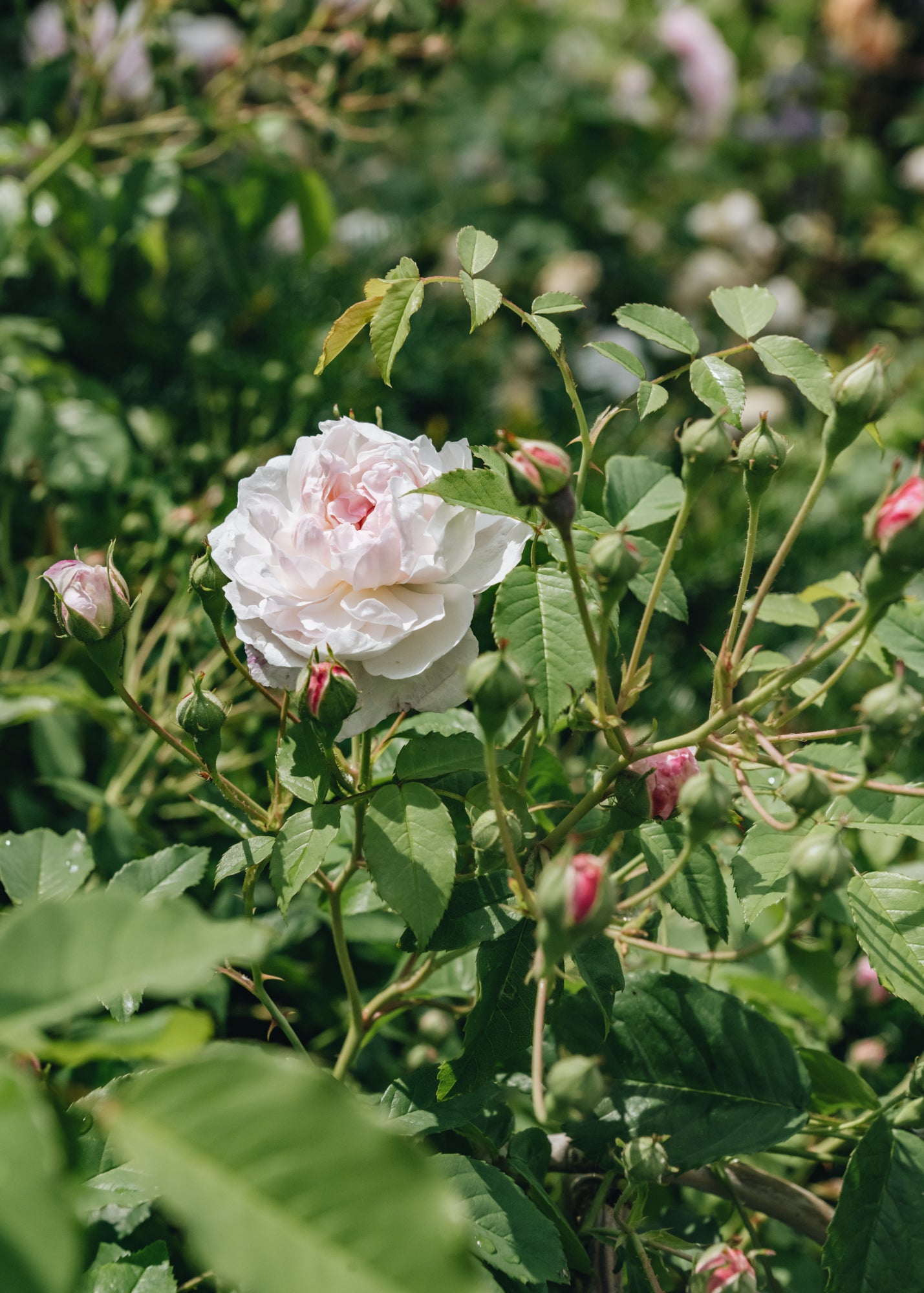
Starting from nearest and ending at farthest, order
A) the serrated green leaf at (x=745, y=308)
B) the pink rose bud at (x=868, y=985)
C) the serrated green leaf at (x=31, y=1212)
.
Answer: the serrated green leaf at (x=31, y=1212)
the serrated green leaf at (x=745, y=308)
the pink rose bud at (x=868, y=985)

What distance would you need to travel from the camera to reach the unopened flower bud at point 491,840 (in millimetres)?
459

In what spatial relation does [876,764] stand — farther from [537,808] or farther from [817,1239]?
[817,1239]

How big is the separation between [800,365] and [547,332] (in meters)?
0.13

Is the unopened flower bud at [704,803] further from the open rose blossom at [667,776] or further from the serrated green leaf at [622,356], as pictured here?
the serrated green leaf at [622,356]

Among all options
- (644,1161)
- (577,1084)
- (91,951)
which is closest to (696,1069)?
(644,1161)

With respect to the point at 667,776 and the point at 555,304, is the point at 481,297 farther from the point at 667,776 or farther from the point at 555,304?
the point at 667,776

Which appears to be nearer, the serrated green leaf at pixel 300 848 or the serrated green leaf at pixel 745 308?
the serrated green leaf at pixel 300 848

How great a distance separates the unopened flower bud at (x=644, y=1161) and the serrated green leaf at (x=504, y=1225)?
0.05 m

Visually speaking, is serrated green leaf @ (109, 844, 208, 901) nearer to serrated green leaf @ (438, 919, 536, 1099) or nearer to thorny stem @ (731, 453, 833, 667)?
serrated green leaf @ (438, 919, 536, 1099)

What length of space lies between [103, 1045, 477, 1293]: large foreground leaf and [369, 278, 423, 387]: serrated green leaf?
0.37 m

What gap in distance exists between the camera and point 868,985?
2.64 ft

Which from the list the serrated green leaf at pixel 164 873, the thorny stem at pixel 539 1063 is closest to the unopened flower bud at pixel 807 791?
the thorny stem at pixel 539 1063

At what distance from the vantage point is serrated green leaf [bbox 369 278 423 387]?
1.72 feet

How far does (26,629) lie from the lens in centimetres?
97
